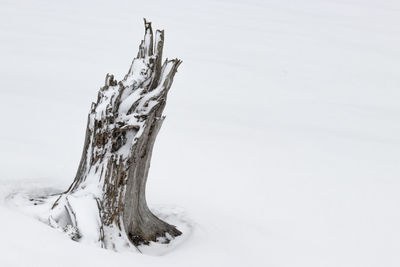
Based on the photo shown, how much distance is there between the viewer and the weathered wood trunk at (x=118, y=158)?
2.21 meters

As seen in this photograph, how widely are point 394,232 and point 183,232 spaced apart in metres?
1.20

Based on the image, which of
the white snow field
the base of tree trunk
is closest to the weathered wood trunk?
the base of tree trunk

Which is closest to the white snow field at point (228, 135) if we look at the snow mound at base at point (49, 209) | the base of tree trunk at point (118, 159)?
the snow mound at base at point (49, 209)

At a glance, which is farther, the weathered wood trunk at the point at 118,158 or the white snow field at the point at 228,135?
the white snow field at the point at 228,135

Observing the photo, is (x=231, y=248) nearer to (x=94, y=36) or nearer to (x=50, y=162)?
(x=50, y=162)

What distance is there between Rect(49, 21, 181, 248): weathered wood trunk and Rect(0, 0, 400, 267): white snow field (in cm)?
16

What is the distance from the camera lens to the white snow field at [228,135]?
8.37 ft

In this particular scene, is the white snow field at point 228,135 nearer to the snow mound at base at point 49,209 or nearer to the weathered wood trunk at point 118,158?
the snow mound at base at point 49,209

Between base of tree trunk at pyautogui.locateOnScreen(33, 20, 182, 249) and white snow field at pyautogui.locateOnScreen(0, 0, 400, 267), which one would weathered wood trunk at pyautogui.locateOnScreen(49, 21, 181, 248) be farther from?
white snow field at pyautogui.locateOnScreen(0, 0, 400, 267)

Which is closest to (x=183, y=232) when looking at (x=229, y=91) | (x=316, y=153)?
(x=316, y=153)

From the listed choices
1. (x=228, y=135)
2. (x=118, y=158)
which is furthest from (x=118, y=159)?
(x=228, y=135)

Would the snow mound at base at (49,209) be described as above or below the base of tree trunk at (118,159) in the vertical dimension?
below

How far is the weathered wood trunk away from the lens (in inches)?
87.0

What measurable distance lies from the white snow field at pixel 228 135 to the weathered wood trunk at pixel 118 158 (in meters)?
0.16
